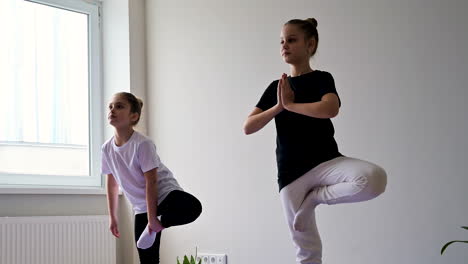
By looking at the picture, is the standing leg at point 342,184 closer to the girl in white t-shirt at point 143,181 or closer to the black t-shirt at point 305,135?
the black t-shirt at point 305,135

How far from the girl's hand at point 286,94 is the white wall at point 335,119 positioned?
0.94m

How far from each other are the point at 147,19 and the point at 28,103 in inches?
40.9

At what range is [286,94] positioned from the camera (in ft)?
7.61

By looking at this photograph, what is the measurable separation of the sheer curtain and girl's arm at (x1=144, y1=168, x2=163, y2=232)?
144 centimetres

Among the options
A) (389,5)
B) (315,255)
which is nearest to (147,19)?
(389,5)

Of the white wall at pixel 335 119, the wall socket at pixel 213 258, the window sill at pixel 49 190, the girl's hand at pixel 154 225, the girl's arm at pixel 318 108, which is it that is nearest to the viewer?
the girl's arm at pixel 318 108

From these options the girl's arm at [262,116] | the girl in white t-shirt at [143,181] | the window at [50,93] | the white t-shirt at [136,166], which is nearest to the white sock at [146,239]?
the girl in white t-shirt at [143,181]

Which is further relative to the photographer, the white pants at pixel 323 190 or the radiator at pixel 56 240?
the radiator at pixel 56 240

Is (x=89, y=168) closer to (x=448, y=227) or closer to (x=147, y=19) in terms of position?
(x=147, y=19)

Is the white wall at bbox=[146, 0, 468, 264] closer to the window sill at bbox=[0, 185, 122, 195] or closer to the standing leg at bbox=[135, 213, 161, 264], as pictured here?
the window sill at bbox=[0, 185, 122, 195]

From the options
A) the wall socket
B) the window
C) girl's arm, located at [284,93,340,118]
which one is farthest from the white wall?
girl's arm, located at [284,93,340,118]

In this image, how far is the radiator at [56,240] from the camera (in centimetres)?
337

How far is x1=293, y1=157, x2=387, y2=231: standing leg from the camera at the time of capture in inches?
85.3

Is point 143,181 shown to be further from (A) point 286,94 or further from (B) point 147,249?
(A) point 286,94
